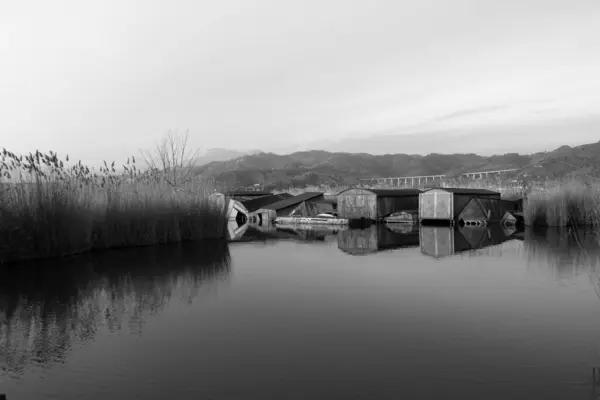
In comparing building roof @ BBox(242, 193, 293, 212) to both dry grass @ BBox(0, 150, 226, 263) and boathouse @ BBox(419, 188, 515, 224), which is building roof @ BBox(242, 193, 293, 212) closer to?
boathouse @ BBox(419, 188, 515, 224)

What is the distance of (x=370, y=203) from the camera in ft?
133

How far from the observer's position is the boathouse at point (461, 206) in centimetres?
3662

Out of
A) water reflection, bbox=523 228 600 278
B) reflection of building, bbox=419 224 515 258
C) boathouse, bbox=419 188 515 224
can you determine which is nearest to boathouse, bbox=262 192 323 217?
boathouse, bbox=419 188 515 224

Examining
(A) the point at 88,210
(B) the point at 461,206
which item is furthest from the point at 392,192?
(A) the point at 88,210

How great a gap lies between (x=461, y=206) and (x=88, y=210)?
28386 mm

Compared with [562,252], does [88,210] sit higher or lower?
higher

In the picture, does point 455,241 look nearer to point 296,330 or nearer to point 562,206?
point 562,206

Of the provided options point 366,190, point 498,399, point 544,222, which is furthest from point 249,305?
point 366,190

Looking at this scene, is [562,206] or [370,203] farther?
[370,203]

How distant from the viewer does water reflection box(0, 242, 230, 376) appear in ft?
25.7

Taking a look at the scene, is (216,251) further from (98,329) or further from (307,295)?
(98,329)

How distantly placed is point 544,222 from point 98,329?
31.4 m

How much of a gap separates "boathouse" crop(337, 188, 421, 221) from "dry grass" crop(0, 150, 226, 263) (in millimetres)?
19372

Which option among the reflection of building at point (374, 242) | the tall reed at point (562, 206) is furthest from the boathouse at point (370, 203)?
the tall reed at point (562, 206)
